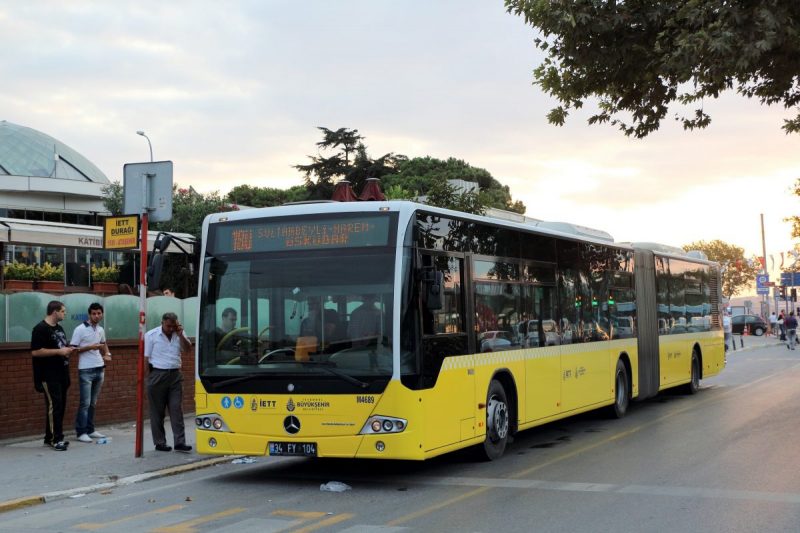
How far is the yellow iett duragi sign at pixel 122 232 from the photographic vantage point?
11277 mm

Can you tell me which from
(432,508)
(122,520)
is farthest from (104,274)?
(432,508)

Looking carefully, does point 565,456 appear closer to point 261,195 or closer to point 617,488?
point 617,488

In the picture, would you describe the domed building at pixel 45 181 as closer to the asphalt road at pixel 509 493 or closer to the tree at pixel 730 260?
the asphalt road at pixel 509 493

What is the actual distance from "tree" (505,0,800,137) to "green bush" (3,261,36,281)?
14763 mm

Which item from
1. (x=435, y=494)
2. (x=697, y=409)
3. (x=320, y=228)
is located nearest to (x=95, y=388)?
(x=320, y=228)

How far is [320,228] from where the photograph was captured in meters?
9.82

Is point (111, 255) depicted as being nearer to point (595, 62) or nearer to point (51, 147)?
point (595, 62)

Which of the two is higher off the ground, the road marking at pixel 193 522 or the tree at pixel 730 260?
the tree at pixel 730 260

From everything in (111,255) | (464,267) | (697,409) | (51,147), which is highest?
(51,147)

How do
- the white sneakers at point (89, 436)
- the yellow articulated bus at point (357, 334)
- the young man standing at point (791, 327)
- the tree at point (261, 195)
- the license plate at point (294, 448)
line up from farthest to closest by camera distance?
the tree at point (261, 195), the young man standing at point (791, 327), the white sneakers at point (89, 436), the license plate at point (294, 448), the yellow articulated bus at point (357, 334)

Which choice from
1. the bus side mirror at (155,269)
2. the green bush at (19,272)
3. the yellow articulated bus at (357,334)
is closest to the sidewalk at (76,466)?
the yellow articulated bus at (357,334)

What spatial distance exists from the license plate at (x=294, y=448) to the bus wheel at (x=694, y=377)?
1323 cm

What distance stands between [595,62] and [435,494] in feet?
20.5

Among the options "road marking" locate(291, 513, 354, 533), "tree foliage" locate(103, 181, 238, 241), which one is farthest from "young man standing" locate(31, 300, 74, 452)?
"tree foliage" locate(103, 181, 238, 241)
